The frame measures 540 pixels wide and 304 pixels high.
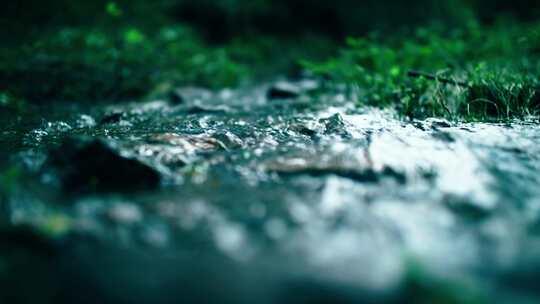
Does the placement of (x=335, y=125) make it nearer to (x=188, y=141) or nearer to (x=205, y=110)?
(x=188, y=141)

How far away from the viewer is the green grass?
3461 mm

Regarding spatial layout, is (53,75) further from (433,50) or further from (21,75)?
(433,50)

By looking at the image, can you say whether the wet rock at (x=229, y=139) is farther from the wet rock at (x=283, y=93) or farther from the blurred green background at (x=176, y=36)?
the blurred green background at (x=176, y=36)

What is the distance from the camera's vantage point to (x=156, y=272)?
4.58ft

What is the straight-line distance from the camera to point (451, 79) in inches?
147

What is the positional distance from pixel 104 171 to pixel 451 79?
323cm

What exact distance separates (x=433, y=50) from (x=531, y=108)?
2278 millimetres

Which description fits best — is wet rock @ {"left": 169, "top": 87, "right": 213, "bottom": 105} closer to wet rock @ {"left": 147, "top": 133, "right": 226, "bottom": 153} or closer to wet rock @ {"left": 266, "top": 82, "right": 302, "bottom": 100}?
wet rock @ {"left": 266, "top": 82, "right": 302, "bottom": 100}

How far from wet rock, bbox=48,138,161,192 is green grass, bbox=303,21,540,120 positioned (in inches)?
99.0

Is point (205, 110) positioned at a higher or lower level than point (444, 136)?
higher

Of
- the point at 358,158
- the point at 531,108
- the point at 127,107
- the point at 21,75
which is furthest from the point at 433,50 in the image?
the point at 21,75

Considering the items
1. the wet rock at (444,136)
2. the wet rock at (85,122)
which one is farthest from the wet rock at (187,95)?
the wet rock at (444,136)

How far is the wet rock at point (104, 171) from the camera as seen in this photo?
198 centimetres

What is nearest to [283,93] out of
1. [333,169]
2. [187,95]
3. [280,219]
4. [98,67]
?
[187,95]
